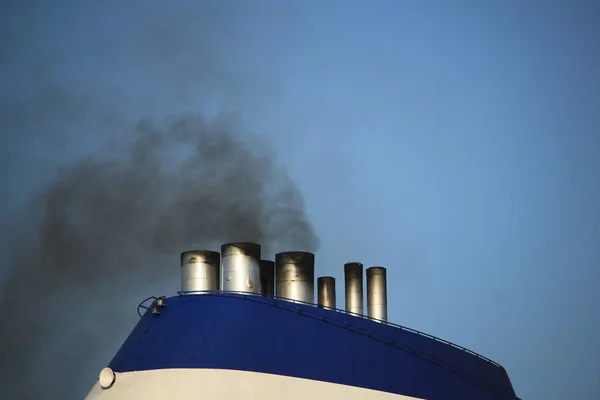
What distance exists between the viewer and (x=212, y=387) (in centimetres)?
1430

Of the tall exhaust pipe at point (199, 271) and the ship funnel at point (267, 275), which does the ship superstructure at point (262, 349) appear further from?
the ship funnel at point (267, 275)

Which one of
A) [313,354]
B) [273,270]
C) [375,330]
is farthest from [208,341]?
[273,270]

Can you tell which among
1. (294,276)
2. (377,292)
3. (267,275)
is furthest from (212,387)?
(377,292)

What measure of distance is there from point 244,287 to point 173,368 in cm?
311

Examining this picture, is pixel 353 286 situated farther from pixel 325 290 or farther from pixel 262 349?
pixel 262 349

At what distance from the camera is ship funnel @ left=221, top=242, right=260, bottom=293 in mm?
17156

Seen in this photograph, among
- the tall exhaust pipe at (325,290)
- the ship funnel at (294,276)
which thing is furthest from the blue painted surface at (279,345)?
the tall exhaust pipe at (325,290)

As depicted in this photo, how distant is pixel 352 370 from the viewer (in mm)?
15469

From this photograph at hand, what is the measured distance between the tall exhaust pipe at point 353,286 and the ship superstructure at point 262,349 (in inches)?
169

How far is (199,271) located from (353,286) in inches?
258

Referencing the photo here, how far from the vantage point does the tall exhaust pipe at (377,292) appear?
75.2 feet

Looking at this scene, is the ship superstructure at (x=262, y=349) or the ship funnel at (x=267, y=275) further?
the ship funnel at (x=267, y=275)

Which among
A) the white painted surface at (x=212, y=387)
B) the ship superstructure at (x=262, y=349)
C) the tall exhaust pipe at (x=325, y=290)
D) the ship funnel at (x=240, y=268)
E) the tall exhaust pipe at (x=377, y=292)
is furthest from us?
the tall exhaust pipe at (x=325, y=290)

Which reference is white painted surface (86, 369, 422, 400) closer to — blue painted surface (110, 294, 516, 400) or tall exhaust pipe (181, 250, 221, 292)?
blue painted surface (110, 294, 516, 400)
